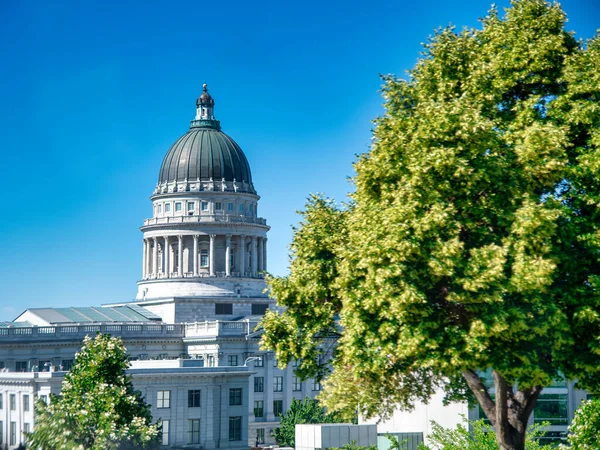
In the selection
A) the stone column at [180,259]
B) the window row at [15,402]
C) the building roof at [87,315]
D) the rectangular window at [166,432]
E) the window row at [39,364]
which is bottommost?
the rectangular window at [166,432]

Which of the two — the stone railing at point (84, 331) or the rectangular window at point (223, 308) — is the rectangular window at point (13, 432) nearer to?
the stone railing at point (84, 331)

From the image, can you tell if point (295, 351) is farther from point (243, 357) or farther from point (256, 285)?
point (256, 285)

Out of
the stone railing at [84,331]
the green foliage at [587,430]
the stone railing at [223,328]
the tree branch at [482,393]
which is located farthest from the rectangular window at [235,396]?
the green foliage at [587,430]

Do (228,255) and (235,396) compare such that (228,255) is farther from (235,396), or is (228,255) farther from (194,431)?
(194,431)

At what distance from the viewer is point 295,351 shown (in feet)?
116

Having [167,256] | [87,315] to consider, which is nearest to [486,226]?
[87,315]

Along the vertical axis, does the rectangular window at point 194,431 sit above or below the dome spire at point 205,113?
below

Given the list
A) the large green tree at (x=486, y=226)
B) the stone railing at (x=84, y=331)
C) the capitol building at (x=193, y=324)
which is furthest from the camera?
the stone railing at (x=84, y=331)

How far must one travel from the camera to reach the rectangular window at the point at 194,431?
87.5 meters

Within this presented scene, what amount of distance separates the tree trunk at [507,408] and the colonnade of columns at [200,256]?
4154 inches

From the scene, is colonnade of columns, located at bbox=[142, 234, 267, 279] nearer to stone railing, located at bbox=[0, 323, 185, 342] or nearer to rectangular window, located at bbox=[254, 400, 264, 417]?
stone railing, located at bbox=[0, 323, 185, 342]

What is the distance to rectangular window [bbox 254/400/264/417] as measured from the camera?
387ft

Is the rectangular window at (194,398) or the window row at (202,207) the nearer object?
the rectangular window at (194,398)

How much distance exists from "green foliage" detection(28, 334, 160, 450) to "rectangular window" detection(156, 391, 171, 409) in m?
42.2
